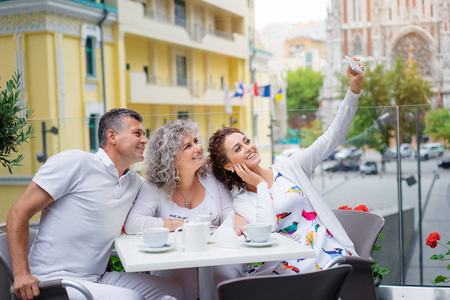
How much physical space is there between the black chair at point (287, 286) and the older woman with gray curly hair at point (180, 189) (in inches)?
30.9

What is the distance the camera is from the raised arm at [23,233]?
6.57 ft

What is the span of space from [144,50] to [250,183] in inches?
597

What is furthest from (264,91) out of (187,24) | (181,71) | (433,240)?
(433,240)

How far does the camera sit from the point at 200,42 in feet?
63.8

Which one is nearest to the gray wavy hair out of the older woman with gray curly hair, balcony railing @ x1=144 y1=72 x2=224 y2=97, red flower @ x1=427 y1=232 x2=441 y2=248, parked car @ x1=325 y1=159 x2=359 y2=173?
the older woman with gray curly hair

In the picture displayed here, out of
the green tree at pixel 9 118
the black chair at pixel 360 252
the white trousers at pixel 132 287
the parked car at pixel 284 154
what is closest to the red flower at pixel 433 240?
the black chair at pixel 360 252

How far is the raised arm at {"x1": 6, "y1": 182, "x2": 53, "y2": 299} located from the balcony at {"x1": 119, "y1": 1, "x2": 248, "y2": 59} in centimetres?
1356

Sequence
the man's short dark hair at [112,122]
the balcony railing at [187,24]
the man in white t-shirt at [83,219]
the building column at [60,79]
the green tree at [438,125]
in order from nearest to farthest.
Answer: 1. the man in white t-shirt at [83,219]
2. the man's short dark hair at [112,122]
3. the green tree at [438,125]
4. the building column at [60,79]
5. the balcony railing at [187,24]

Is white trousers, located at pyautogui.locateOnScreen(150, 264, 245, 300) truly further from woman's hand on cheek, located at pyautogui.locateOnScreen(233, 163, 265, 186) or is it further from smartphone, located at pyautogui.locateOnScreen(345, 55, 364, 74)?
smartphone, located at pyautogui.locateOnScreen(345, 55, 364, 74)

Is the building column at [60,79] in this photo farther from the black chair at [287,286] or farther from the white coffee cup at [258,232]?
the black chair at [287,286]

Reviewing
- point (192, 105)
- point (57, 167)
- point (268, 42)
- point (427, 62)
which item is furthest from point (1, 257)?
point (268, 42)

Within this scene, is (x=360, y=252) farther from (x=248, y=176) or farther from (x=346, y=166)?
(x=346, y=166)

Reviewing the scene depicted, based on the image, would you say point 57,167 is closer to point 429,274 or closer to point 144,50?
point 429,274

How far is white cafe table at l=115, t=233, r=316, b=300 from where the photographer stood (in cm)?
183
